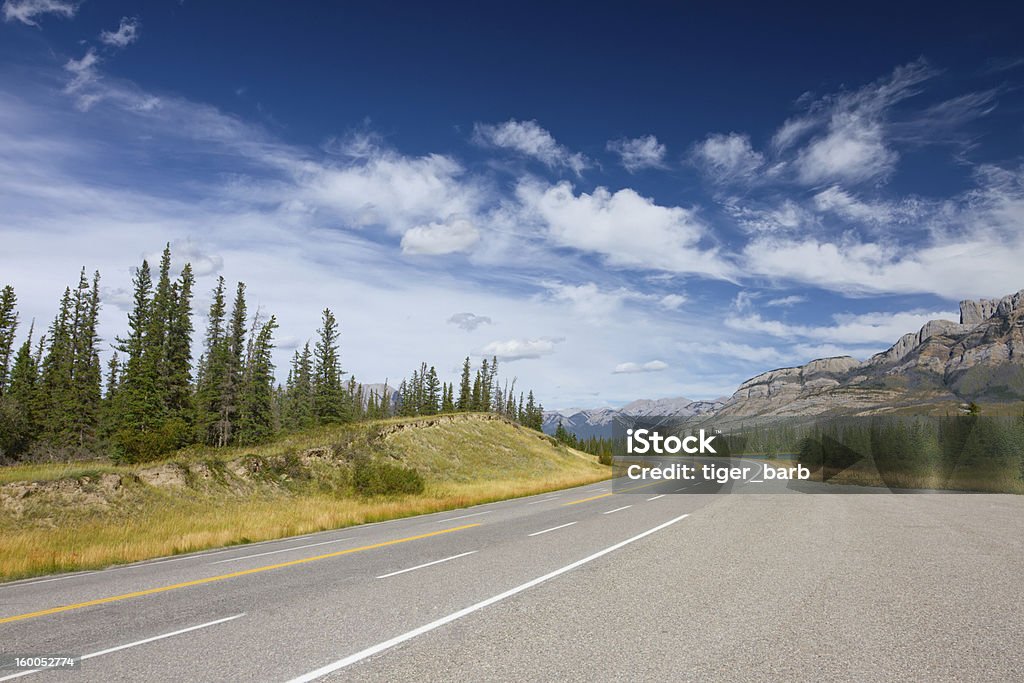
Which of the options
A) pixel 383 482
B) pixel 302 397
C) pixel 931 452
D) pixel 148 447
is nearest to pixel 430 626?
pixel 383 482

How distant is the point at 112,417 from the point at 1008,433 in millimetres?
76517

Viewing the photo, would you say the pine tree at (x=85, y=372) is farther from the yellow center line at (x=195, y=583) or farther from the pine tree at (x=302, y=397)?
the yellow center line at (x=195, y=583)

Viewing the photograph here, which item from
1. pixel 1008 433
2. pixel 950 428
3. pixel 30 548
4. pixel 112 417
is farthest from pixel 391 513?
pixel 950 428

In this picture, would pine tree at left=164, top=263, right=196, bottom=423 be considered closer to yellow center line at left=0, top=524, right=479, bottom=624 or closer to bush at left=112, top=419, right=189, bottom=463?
bush at left=112, top=419, right=189, bottom=463

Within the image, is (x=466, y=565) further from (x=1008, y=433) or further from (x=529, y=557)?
(x=1008, y=433)

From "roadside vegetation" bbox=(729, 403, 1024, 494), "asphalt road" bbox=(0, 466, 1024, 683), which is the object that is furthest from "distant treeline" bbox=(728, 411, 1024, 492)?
"asphalt road" bbox=(0, 466, 1024, 683)

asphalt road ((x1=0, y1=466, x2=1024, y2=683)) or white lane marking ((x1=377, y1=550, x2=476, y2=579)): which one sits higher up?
asphalt road ((x1=0, y1=466, x2=1024, y2=683))

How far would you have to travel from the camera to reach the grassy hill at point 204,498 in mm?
15742

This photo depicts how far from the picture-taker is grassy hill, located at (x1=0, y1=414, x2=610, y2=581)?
51.6ft

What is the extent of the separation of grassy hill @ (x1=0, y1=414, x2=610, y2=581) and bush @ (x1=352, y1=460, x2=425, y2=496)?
0.07 m

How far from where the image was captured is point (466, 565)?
10578 millimetres

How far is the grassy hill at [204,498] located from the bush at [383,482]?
0.07 m

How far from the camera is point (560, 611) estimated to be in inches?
282

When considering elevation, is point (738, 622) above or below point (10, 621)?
above
